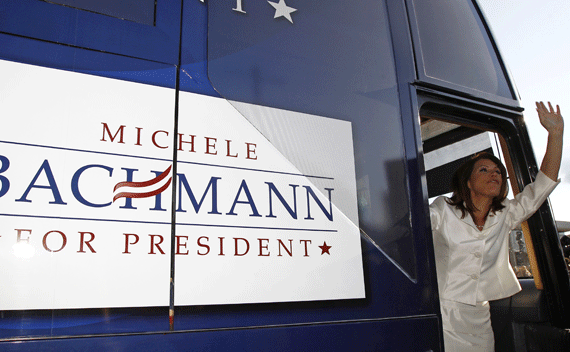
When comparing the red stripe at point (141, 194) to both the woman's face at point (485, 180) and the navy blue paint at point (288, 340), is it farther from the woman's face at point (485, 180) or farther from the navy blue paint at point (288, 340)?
the woman's face at point (485, 180)

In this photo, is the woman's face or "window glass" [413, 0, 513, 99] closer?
"window glass" [413, 0, 513, 99]

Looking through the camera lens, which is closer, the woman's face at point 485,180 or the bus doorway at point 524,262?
the bus doorway at point 524,262

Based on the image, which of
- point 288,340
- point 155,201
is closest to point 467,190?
point 288,340

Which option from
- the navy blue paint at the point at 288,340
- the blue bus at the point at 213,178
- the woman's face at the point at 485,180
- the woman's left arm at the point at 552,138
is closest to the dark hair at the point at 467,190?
the woman's face at the point at 485,180

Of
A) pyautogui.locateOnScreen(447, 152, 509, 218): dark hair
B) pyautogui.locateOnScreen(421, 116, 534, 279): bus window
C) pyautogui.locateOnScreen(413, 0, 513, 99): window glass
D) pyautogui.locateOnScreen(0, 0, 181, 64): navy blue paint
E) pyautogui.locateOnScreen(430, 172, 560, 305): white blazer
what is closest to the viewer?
pyautogui.locateOnScreen(0, 0, 181, 64): navy blue paint

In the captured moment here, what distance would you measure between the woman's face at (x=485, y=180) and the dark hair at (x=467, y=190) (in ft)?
0.06

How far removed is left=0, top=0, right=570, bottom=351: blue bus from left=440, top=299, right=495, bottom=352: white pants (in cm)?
56

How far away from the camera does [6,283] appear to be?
91cm

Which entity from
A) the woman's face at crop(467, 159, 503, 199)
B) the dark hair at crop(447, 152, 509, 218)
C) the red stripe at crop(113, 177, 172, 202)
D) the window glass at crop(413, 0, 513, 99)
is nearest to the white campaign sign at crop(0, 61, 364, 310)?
the red stripe at crop(113, 177, 172, 202)

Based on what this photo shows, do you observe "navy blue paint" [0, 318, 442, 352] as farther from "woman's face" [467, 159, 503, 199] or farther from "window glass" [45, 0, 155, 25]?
"woman's face" [467, 159, 503, 199]

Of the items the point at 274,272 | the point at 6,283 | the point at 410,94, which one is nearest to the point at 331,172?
the point at 274,272

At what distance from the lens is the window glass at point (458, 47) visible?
1771 mm

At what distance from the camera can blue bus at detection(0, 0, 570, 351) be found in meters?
0.98

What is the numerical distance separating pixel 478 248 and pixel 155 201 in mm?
1464
